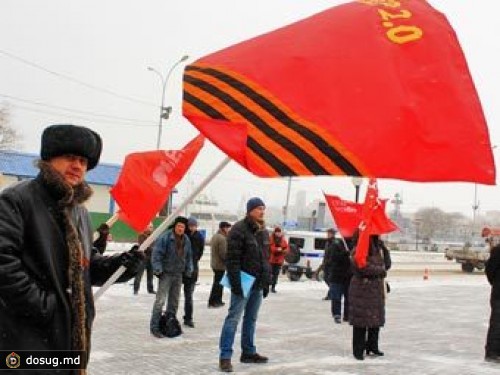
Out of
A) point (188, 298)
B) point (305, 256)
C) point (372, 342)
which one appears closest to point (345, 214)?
point (188, 298)

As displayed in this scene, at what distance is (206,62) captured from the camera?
172 inches

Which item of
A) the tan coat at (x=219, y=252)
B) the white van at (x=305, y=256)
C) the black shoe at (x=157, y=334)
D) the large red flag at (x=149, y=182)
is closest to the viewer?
the large red flag at (x=149, y=182)

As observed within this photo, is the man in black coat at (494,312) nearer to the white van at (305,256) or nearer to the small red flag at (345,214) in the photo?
the small red flag at (345,214)

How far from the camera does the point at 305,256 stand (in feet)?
76.8

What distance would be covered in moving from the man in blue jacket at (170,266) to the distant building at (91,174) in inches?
1635

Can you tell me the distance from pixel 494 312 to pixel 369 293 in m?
2.00

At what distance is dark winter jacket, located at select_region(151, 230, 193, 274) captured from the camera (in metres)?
9.66

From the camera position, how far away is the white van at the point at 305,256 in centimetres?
2314

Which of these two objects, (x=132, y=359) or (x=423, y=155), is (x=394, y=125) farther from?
(x=132, y=359)

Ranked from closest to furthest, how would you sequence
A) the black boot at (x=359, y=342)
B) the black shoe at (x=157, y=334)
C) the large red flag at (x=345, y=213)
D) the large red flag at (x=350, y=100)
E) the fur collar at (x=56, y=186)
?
the fur collar at (x=56, y=186), the large red flag at (x=350, y=100), the black boot at (x=359, y=342), the black shoe at (x=157, y=334), the large red flag at (x=345, y=213)

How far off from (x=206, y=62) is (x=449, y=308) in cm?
1324

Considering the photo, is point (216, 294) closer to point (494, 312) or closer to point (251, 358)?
point (251, 358)

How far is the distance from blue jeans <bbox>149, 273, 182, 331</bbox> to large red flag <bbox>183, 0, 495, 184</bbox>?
561 centimetres

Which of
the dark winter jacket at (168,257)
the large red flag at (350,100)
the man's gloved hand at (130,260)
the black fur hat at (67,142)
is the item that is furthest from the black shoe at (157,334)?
the black fur hat at (67,142)
